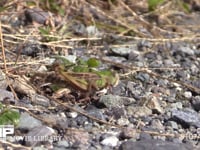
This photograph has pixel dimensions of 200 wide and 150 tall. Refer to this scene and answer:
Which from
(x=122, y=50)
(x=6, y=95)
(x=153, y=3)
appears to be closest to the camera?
(x=6, y=95)

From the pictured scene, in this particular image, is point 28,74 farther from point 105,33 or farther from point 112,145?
point 105,33

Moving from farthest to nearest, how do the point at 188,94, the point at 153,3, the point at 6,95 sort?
the point at 153,3, the point at 188,94, the point at 6,95

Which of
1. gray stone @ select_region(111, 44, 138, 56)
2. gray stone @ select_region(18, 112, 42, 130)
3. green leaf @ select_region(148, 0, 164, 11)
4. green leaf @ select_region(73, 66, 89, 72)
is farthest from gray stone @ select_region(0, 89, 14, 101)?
green leaf @ select_region(148, 0, 164, 11)

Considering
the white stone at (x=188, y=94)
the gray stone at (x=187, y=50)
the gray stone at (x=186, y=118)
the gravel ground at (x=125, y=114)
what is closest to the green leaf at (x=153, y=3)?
the gray stone at (x=187, y=50)

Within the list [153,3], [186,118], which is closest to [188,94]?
[186,118]

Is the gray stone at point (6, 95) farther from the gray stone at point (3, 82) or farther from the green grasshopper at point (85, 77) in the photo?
the green grasshopper at point (85, 77)

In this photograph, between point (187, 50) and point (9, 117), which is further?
point (187, 50)

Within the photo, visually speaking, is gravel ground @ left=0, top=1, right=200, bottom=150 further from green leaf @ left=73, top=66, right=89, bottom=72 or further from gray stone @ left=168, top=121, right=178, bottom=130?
green leaf @ left=73, top=66, right=89, bottom=72

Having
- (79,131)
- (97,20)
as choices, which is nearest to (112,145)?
(79,131)

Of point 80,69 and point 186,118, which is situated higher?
point 80,69

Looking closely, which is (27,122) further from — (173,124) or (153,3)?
(153,3)

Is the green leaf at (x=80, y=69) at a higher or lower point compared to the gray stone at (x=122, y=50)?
higher
